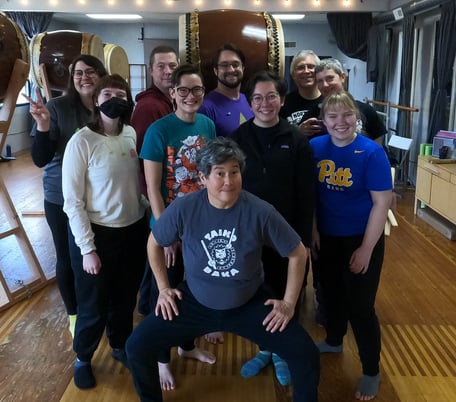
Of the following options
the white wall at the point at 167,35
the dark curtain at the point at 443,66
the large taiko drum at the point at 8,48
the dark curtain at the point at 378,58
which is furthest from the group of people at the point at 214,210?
the white wall at the point at 167,35

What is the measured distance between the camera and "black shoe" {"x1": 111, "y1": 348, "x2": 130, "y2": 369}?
2182 millimetres

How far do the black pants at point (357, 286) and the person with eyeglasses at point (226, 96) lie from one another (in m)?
0.65

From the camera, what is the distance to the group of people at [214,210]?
1625 millimetres

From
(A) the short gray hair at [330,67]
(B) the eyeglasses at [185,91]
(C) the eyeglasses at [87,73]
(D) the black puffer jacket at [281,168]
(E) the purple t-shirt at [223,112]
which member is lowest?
(D) the black puffer jacket at [281,168]

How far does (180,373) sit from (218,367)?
181 millimetres

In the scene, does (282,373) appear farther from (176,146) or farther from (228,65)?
(228,65)

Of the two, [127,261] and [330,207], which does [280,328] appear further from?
[127,261]

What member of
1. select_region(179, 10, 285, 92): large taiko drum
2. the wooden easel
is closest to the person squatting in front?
select_region(179, 10, 285, 92): large taiko drum

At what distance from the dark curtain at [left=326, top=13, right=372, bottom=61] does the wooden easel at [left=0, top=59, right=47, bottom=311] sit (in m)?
5.99

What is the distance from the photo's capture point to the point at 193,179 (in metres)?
1.93

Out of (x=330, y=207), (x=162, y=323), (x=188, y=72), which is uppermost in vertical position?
(x=188, y=72)

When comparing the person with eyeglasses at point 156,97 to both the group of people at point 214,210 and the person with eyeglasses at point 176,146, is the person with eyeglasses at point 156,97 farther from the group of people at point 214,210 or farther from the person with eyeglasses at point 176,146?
the person with eyeglasses at point 176,146

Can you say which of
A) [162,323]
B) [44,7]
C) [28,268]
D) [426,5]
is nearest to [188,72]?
[162,323]

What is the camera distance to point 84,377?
6.73 ft
